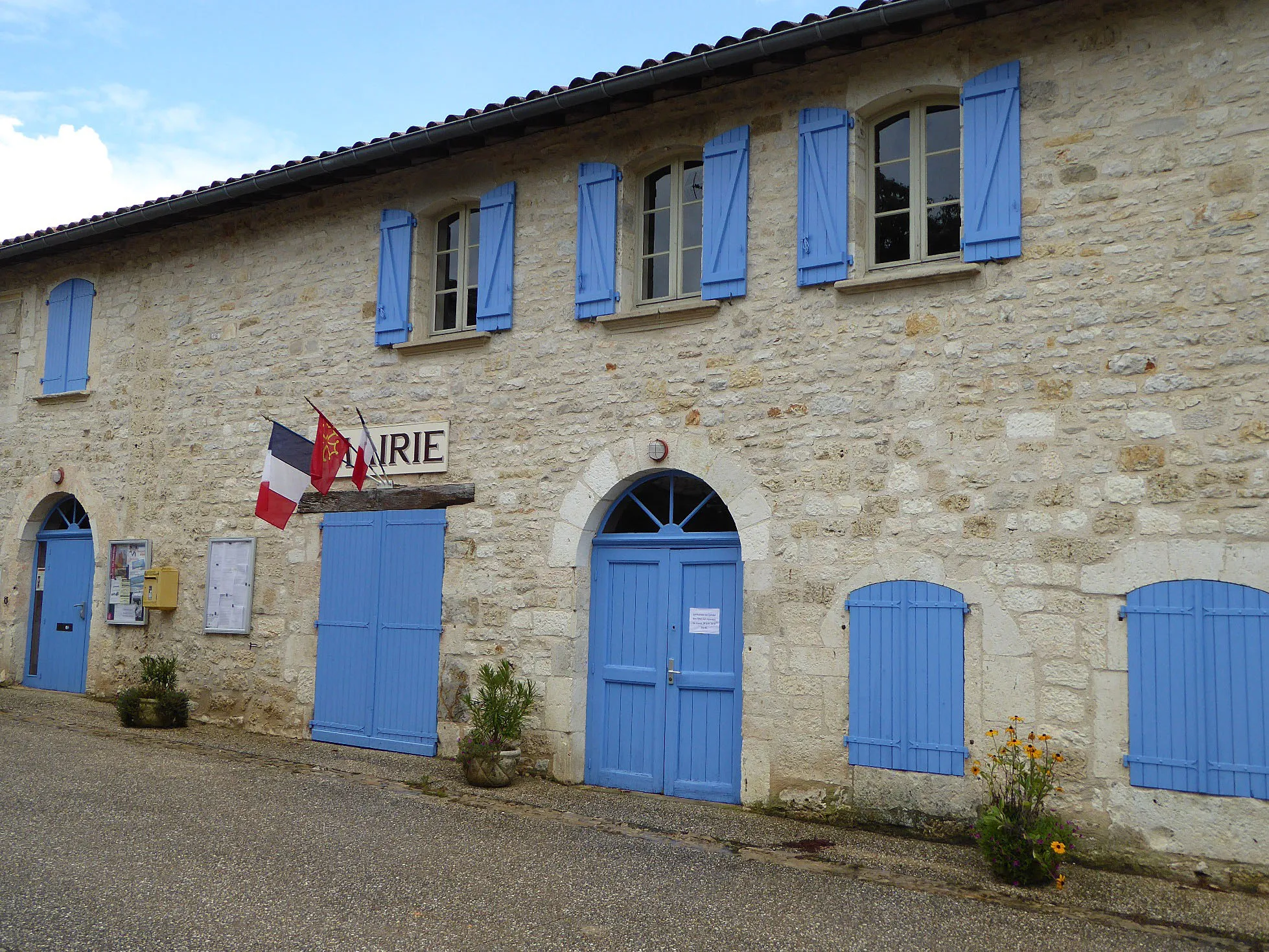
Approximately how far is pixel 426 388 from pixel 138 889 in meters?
4.38

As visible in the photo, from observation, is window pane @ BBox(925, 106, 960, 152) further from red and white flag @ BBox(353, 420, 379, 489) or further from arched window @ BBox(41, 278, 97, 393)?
arched window @ BBox(41, 278, 97, 393)

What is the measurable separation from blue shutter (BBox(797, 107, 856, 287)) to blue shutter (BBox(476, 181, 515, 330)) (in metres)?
2.31

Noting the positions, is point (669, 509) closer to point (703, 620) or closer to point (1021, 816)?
point (703, 620)

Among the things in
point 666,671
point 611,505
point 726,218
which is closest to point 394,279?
point 611,505

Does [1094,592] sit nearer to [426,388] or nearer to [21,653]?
[426,388]

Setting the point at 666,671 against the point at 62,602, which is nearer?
the point at 666,671

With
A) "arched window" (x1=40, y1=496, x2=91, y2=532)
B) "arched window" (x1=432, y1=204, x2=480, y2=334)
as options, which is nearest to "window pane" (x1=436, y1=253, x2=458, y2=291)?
"arched window" (x1=432, y1=204, x2=480, y2=334)

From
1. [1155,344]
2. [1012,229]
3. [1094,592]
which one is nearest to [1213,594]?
[1094,592]

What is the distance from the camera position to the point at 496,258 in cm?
780

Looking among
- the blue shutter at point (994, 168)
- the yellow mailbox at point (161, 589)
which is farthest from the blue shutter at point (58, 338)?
the blue shutter at point (994, 168)

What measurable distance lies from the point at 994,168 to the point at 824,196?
1.03 meters

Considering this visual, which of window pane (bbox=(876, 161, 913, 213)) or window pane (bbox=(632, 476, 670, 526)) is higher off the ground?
window pane (bbox=(876, 161, 913, 213))

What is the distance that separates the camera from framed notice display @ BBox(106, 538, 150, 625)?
9.61 metres

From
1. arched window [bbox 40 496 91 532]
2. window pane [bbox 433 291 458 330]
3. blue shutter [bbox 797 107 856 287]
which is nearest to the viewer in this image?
blue shutter [bbox 797 107 856 287]
